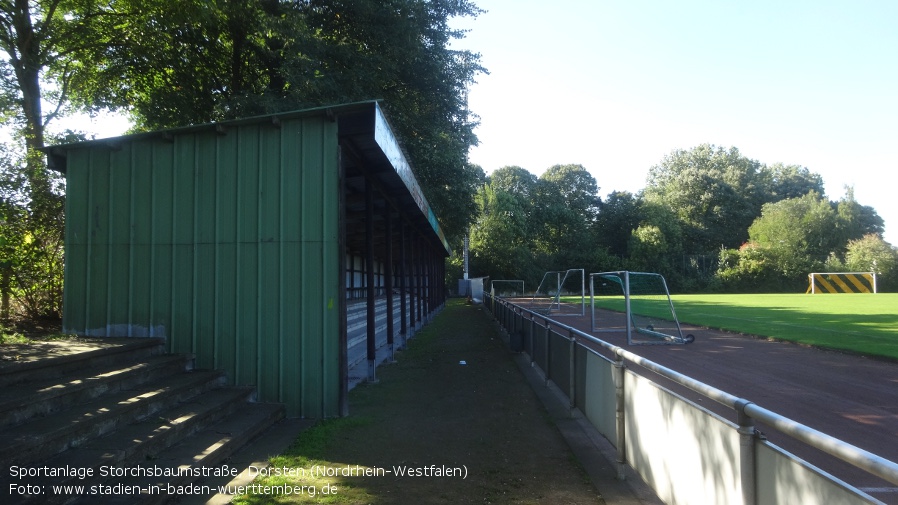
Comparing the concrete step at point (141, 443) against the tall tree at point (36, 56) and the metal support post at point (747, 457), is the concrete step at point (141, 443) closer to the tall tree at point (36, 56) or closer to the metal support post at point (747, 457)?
the metal support post at point (747, 457)

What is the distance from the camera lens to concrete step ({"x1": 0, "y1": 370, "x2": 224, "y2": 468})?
4031 millimetres

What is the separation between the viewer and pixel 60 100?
52.1 feet

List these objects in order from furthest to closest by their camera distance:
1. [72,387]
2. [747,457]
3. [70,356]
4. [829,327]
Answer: [829,327] < [70,356] < [72,387] < [747,457]

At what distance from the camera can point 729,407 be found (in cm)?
358

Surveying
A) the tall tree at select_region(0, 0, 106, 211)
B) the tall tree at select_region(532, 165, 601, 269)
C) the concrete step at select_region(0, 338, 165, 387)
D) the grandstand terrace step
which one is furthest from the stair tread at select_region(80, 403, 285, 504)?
the tall tree at select_region(532, 165, 601, 269)

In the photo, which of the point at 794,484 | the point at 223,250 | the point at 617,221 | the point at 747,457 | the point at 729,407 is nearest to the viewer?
the point at 794,484

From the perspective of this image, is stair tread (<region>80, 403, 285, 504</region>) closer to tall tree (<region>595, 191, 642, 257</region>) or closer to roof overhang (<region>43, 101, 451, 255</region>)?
roof overhang (<region>43, 101, 451, 255</region>)

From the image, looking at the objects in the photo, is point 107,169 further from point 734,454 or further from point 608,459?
point 734,454

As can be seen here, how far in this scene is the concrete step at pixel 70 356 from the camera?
5.17m

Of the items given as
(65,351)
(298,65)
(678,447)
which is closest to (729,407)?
(678,447)

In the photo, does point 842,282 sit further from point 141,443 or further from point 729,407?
point 141,443

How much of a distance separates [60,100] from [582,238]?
54.2 metres

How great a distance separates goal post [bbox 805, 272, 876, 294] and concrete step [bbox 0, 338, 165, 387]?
56.3 meters

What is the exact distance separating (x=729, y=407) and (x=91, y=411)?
4.88 m
